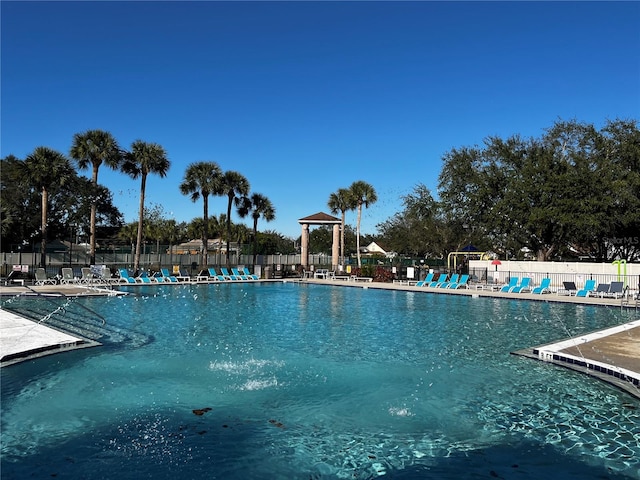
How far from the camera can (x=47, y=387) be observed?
7.67 metres

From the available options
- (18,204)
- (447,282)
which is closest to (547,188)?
(447,282)

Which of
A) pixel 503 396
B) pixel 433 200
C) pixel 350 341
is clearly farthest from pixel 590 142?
pixel 503 396

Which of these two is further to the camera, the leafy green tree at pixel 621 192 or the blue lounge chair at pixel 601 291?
the leafy green tree at pixel 621 192

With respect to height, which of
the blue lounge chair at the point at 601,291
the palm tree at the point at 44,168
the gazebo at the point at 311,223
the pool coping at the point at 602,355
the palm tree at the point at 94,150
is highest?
the palm tree at the point at 94,150

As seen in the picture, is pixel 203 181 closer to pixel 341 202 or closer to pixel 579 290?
pixel 341 202

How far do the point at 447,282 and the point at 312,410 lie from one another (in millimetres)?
21491

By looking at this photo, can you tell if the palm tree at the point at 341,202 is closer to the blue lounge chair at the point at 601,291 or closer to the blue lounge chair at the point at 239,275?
the blue lounge chair at the point at 239,275

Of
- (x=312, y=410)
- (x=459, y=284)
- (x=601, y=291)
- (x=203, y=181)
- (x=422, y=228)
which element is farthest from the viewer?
(x=422, y=228)

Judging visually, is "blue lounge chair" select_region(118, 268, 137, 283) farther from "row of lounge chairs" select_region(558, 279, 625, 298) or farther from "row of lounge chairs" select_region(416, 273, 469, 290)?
"row of lounge chairs" select_region(558, 279, 625, 298)

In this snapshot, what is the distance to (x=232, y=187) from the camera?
40.0m

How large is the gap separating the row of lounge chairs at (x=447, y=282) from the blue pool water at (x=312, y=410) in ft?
44.1

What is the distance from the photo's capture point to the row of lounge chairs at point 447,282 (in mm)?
26438

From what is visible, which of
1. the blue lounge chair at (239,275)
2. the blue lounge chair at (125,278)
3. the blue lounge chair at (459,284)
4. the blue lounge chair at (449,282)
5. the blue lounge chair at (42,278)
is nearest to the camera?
the blue lounge chair at (42,278)

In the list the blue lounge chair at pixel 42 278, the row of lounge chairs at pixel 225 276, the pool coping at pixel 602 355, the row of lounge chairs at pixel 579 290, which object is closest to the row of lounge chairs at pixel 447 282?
the row of lounge chairs at pixel 579 290
